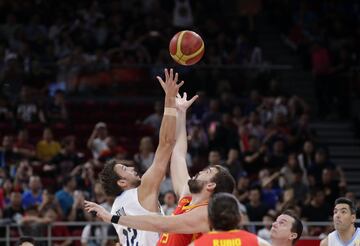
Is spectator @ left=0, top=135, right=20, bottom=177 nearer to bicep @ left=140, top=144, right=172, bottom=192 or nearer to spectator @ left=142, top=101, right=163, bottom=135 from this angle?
spectator @ left=142, top=101, right=163, bottom=135

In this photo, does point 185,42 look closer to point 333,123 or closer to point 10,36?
point 10,36

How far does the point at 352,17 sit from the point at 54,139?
1020 centimetres

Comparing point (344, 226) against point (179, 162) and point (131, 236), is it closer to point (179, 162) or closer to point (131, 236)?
point (179, 162)

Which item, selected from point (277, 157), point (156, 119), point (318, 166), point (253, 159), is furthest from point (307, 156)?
point (156, 119)

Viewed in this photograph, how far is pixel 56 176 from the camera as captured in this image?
749 inches

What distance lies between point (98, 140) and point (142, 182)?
10.1m

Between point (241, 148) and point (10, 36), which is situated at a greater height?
point (10, 36)

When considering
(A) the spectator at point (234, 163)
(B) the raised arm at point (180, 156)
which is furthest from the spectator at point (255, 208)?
Answer: (B) the raised arm at point (180, 156)

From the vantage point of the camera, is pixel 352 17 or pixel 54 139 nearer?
pixel 54 139

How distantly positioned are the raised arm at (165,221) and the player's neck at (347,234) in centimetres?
A: 323

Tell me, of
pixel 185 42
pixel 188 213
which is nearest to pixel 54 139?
pixel 185 42

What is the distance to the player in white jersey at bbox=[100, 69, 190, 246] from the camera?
980 centimetres

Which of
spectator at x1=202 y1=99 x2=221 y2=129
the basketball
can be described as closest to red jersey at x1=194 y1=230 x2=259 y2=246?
the basketball

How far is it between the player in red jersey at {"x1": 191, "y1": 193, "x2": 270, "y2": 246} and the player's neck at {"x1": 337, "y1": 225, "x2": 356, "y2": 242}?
4.34 m
